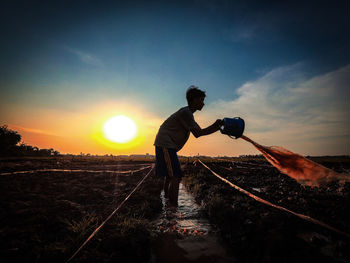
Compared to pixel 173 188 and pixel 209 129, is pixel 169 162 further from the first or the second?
pixel 209 129

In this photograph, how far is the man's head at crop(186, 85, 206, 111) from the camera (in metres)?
3.35

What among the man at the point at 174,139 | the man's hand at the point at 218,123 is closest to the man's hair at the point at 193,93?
the man at the point at 174,139

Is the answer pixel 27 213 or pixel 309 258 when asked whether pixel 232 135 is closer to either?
pixel 309 258

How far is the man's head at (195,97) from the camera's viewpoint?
335 cm

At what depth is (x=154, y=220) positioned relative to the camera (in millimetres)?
3271

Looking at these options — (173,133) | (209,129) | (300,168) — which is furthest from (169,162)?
(300,168)

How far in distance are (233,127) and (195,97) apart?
89 centimetres

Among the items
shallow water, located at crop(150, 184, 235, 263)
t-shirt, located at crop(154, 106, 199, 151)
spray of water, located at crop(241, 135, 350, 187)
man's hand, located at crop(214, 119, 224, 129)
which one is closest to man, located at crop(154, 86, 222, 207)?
t-shirt, located at crop(154, 106, 199, 151)

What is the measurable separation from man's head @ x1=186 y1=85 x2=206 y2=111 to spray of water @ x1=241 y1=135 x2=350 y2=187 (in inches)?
41.3

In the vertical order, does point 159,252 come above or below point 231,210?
below

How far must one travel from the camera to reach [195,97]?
336 centimetres

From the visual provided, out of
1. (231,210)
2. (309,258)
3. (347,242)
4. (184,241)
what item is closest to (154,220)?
(184,241)

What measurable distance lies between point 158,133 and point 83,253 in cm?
216

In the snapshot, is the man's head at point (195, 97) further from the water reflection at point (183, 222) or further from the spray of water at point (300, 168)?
the water reflection at point (183, 222)
